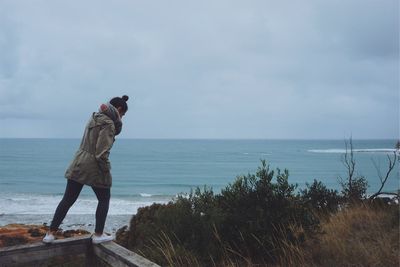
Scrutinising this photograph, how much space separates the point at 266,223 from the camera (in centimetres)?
493

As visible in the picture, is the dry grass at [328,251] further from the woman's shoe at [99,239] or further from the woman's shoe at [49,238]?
the woman's shoe at [49,238]

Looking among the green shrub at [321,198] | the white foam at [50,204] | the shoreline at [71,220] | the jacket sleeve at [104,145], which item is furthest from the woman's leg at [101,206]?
the white foam at [50,204]

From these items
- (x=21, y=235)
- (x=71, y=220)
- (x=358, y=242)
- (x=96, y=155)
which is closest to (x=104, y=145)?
(x=96, y=155)

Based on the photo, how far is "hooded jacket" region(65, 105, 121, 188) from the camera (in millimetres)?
4008

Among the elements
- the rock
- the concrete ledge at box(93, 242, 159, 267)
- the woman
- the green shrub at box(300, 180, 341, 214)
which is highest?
the woman

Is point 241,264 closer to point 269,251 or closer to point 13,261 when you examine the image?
point 269,251

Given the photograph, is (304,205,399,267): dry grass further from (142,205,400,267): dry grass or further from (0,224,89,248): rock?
(0,224,89,248): rock

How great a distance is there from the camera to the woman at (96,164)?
13.2 feet

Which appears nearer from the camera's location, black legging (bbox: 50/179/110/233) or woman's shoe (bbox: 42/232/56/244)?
woman's shoe (bbox: 42/232/56/244)

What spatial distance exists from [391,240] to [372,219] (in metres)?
1.74

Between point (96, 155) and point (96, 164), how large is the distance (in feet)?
0.46

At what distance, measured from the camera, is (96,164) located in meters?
4.09

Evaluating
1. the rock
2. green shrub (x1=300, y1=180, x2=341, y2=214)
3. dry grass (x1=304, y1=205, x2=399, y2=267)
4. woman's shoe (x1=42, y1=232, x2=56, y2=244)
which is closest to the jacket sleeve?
woman's shoe (x1=42, y1=232, x2=56, y2=244)

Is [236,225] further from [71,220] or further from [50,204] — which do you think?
[50,204]
